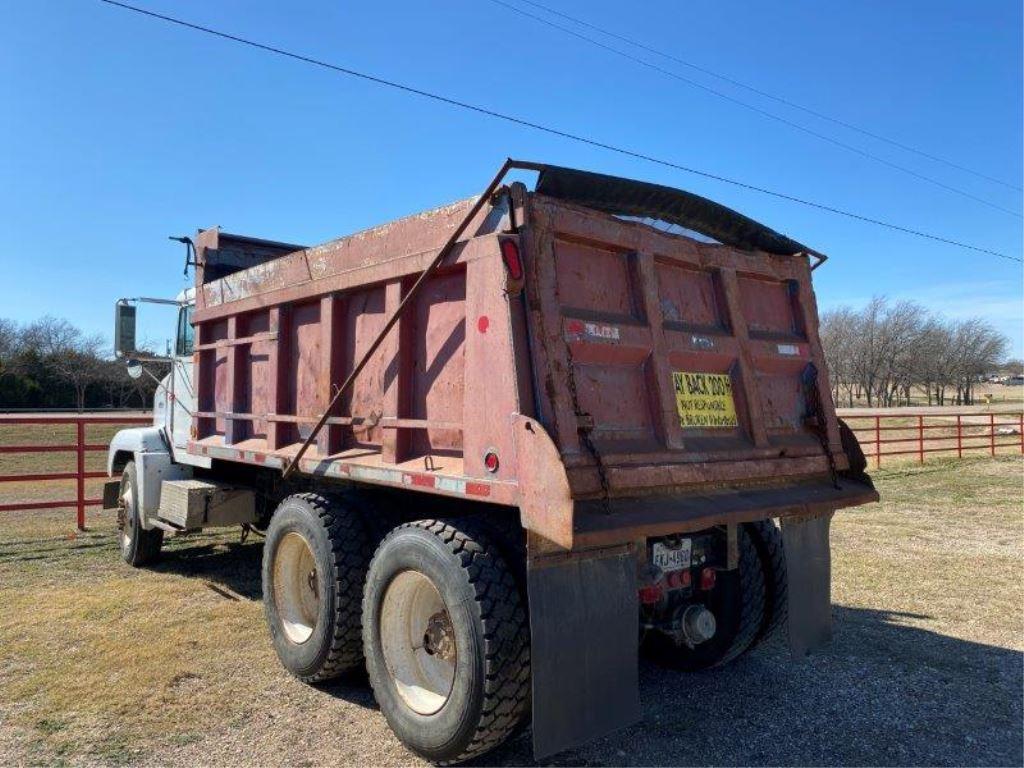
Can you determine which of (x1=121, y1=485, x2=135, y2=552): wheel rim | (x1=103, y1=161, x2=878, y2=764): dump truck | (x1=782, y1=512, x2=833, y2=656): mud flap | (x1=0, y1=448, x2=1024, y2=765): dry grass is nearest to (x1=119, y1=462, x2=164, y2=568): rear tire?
(x1=121, y1=485, x2=135, y2=552): wheel rim

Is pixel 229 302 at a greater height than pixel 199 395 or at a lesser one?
greater

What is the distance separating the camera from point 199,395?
6.61 metres

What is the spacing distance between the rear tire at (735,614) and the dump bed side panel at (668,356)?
0.81 meters

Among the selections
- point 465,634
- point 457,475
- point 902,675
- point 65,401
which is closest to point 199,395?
point 457,475

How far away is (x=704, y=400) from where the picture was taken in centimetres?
408

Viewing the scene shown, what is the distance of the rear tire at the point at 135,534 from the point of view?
7.50 meters

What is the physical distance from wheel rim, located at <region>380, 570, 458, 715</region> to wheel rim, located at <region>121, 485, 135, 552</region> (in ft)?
16.4

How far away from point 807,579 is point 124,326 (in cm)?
646

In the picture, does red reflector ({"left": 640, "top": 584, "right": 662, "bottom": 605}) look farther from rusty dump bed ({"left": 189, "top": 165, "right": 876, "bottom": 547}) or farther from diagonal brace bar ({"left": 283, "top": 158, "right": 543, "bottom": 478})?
diagonal brace bar ({"left": 283, "top": 158, "right": 543, "bottom": 478})

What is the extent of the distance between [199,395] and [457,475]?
399 cm

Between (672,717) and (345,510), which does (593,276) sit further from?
(672,717)

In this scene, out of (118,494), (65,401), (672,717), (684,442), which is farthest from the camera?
(65,401)

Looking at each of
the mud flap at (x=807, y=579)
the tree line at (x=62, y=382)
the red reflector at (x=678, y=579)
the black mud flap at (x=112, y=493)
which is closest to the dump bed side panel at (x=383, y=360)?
the red reflector at (x=678, y=579)

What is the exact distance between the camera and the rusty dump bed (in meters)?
3.32
